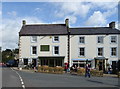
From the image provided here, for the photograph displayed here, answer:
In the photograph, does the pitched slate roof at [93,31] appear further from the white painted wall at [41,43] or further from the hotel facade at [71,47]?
the white painted wall at [41,43]

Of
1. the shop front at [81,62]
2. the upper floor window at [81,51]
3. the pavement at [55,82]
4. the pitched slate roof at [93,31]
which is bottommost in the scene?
the pavement at [55,82]

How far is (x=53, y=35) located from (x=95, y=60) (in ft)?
29.5

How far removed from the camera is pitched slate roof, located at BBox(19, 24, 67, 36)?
42.6 meters

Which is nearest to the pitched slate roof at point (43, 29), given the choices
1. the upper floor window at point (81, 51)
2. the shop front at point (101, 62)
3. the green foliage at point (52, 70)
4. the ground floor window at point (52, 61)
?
the upper floor window at point (81, 51)

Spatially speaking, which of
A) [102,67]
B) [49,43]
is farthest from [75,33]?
[102,67]

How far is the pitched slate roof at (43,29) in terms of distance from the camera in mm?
42594

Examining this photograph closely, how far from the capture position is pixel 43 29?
44500mm

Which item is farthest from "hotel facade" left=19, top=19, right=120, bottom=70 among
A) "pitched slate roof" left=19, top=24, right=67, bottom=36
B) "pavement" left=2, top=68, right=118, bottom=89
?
"pavement" left=2, top=68, right=118, bottom=89

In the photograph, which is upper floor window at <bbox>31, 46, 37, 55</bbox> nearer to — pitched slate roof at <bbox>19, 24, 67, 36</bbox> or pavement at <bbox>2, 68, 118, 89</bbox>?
pitched slate roof at <bbox>19, 24, 67, 36</bbox>

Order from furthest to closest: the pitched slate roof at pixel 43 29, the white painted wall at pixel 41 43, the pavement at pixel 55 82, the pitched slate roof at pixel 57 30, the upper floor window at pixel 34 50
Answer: the pitched slate roof at pixel 43 29 < the pitched slate roof at pixel 57 30 < the upper floor window at pixel 34 50 < the white painted wall at pixel 41 43 < the pavement at pixel 55 82

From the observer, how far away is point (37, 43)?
1657 inches

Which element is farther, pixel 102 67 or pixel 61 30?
pixel 61 30

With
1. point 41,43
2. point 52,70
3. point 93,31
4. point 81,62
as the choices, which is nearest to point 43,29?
point 41,43

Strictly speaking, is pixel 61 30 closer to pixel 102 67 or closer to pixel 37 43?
pixel 37 43
